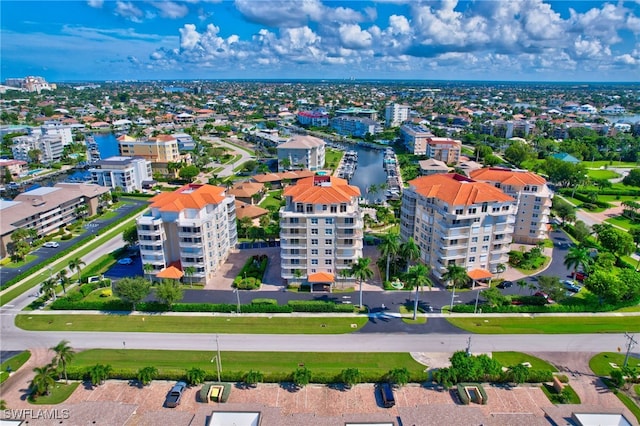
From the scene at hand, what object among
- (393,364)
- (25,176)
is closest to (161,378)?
(393,364)

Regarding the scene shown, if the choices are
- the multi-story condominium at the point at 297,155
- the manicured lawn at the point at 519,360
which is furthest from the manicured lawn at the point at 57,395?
the multi-story condominium at the point at 297,155

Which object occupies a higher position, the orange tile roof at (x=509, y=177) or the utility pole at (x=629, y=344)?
the orange tile roof at (x=509, y=177)

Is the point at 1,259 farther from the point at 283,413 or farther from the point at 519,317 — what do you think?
the point at 519,317

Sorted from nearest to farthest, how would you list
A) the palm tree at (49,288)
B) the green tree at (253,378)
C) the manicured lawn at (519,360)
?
the green tree at (253,378) → the manicured lawn at (519,360) → the palm tree at (49,288)

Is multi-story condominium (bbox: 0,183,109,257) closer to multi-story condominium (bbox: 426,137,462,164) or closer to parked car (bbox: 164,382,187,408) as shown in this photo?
parked car (bbox: 164,382,187,408)

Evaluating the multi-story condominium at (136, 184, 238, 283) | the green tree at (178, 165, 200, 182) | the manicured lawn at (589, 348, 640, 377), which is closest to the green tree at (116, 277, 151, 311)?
the multi-story condominium at (136, 184, 238, 283)

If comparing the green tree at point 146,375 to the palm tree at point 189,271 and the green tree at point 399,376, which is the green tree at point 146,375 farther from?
the green tree at point 399,376
